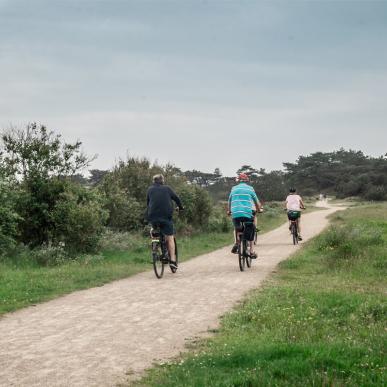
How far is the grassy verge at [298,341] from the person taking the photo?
498cm

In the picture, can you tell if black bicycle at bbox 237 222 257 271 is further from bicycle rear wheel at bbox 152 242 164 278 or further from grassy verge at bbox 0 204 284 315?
grassy verge at bbox 0 204 284 315

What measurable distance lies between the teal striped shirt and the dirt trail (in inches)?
67.9

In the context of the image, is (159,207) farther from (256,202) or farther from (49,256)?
(49,256)

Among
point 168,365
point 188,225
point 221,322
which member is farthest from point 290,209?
point 168,365

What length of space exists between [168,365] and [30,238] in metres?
14.4

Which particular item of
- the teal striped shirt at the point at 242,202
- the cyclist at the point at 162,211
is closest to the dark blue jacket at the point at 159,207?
the cyclist at the point at 162,211

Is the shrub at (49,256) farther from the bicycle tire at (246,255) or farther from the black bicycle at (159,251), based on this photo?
the bicycle tire at (246,255)

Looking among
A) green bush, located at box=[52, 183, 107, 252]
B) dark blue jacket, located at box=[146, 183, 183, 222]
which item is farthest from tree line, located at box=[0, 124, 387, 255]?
dark blue jacket, located at box=[146, 183, 183, 222]

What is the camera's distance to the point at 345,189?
97812mm

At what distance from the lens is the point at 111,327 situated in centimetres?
762

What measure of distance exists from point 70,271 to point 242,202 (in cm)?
480

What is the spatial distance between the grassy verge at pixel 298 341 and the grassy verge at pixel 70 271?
4.17 metres

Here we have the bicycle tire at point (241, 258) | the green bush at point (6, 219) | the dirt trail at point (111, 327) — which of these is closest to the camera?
the dirt trail at point (111, 327)

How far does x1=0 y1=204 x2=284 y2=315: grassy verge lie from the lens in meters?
10.7
